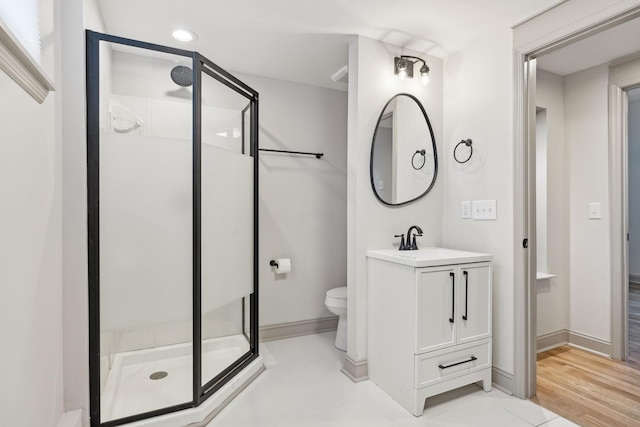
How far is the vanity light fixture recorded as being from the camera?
7.44 ft

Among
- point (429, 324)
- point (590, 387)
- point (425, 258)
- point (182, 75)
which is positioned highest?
point (182, 75)

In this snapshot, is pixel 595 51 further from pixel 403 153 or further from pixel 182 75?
pixel 182 75

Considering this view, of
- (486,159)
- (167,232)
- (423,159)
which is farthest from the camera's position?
(423,159)

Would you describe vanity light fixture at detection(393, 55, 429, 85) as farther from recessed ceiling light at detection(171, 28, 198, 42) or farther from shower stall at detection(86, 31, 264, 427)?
recessed ceiling light at detection(171, 28, 198, 42)

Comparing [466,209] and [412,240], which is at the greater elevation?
[466,209]

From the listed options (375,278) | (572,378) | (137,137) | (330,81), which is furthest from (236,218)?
(572,378)

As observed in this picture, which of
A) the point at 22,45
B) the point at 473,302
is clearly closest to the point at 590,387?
the point at 473,302

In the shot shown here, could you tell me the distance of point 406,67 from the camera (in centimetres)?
229

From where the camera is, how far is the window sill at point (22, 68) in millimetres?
786

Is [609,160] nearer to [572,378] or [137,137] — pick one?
[572,378]

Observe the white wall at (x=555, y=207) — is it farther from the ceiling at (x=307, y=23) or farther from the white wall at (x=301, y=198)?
the white wall at (x=301, y=198)

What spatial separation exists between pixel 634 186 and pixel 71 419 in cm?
666

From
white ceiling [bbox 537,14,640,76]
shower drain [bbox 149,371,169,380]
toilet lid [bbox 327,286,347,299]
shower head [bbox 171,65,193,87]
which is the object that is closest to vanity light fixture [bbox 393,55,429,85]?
white ceiling [bbox 537,14,640,76]

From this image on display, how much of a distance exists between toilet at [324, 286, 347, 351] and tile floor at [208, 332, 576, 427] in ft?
1.14
